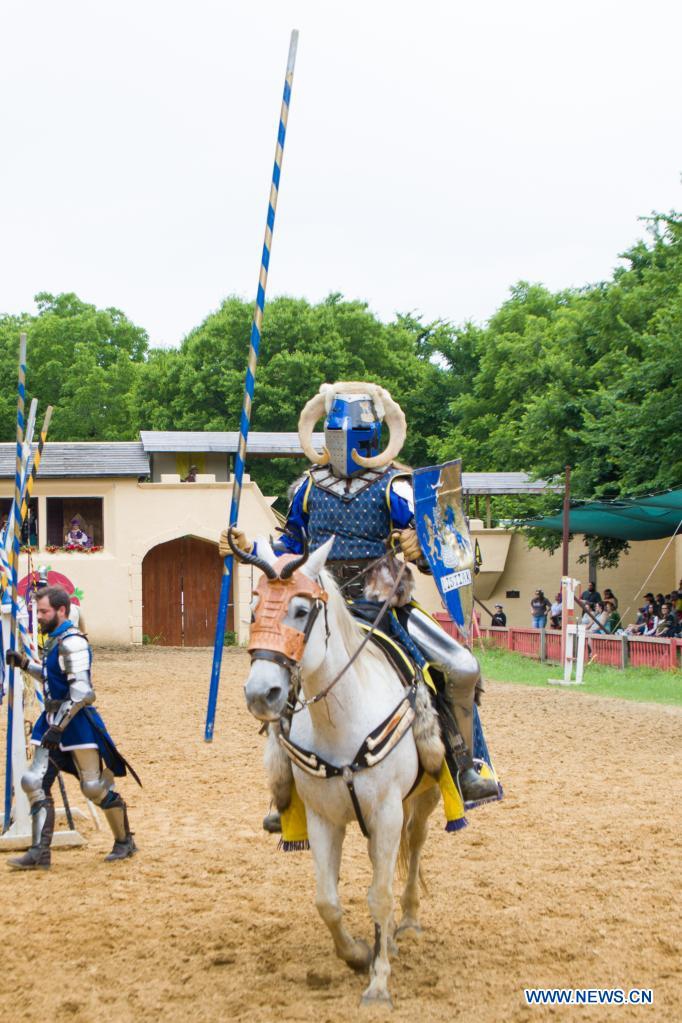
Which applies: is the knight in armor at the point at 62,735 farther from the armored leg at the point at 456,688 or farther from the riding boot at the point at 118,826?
the armored leg at the point at 456,688

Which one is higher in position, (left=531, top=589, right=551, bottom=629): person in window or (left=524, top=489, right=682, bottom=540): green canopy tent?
(left=524, top=489, right=682, bottom=540): green canopy tent

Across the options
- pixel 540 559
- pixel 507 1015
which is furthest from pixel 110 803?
pixel 540 559

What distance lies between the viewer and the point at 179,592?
3547cm

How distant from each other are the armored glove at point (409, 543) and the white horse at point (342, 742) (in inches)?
21.6

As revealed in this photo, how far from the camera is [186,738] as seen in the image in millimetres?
15016

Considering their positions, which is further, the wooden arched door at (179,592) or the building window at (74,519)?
the wooden arched door at (179,592)

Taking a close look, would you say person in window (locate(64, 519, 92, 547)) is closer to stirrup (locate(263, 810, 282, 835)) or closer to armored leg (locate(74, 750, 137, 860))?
armored leg (locate(74, 750, 137, 860))

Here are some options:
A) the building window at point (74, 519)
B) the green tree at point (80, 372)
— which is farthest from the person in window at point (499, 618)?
the green tree at point (80, 372)

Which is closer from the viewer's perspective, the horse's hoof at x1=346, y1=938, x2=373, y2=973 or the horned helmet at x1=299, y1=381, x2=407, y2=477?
the horse's hoof at x1=346, y1=938, x2=373, y2=973

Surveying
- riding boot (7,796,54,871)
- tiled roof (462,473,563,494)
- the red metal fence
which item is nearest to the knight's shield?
riding boot (7,796,54,871)

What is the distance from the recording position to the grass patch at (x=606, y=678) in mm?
19297

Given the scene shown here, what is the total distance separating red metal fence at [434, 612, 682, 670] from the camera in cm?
→ 2203

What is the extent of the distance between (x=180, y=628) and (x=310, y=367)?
56.9ft

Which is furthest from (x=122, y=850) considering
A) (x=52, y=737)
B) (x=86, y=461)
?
(x=86, y=461)
